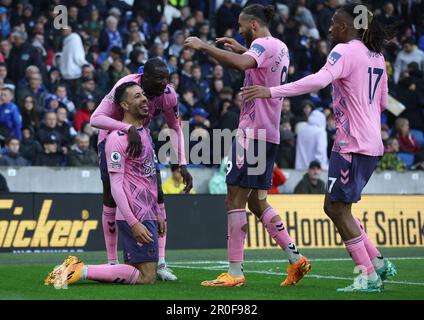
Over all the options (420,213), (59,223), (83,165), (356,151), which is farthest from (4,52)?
(356,151)

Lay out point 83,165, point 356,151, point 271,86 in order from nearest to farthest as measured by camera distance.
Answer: point 356,151
point 271,86
point 83,165

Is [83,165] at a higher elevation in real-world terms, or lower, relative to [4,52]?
lower

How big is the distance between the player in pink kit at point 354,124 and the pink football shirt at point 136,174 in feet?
5.89

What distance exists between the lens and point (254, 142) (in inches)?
436

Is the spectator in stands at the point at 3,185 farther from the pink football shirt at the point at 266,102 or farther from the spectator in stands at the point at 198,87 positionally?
the pink football shirt at the point at 266,102

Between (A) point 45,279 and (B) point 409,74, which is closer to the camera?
(A) point 45,279

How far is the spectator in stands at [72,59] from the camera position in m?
22.5

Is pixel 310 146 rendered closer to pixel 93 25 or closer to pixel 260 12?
pixel 93 25

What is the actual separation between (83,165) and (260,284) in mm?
9634

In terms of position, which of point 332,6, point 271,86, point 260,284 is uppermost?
point 332,6

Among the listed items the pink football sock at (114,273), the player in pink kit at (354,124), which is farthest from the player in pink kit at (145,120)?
the player in pink kit at (354,124)

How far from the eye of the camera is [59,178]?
1972 cm

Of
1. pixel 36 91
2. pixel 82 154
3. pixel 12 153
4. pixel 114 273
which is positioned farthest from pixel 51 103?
pixel 114 273
